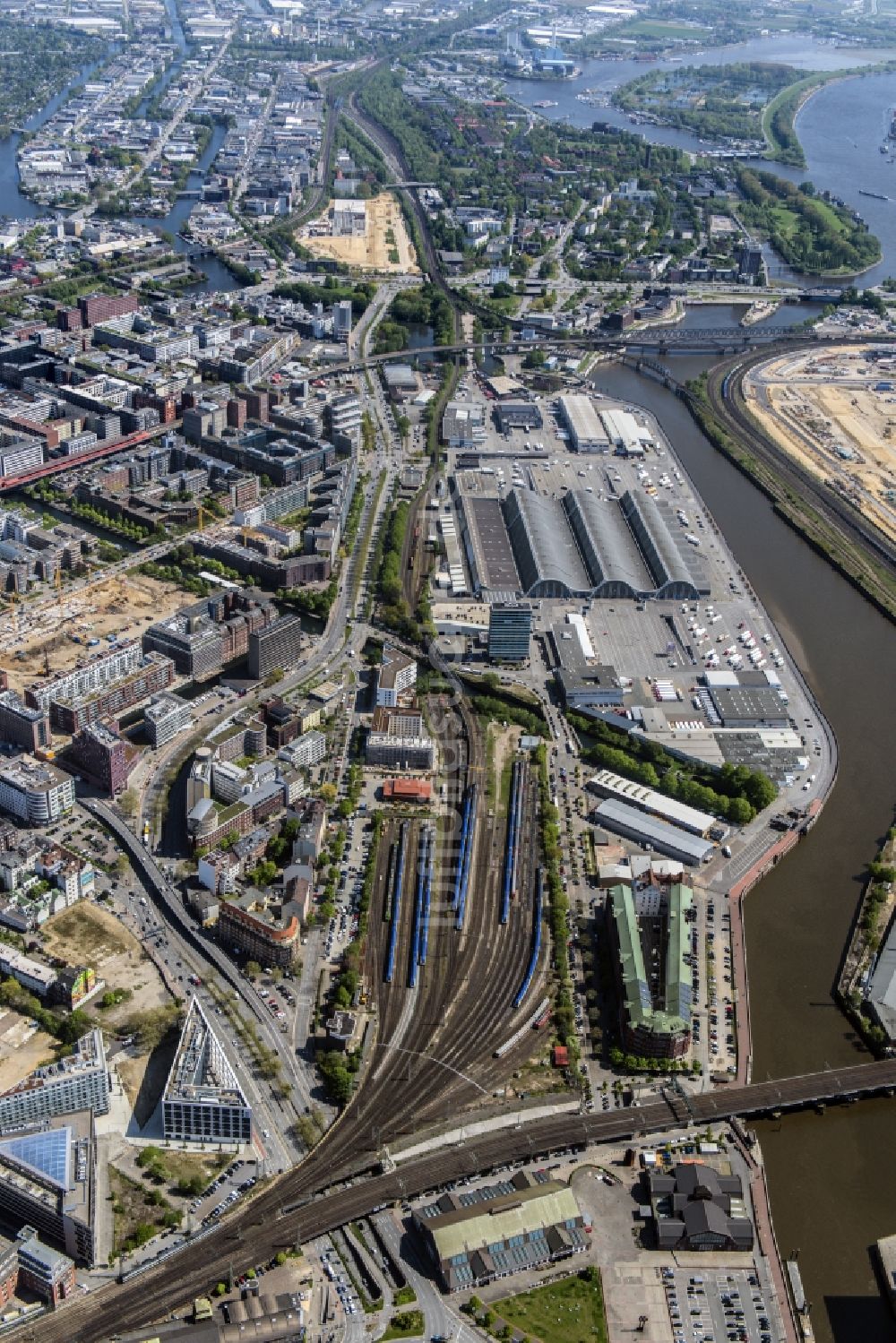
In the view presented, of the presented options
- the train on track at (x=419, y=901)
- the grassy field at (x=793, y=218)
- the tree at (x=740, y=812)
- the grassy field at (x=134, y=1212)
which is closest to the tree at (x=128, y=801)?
the train on track at (x=419, y=901)

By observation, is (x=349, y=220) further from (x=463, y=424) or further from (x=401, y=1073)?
(x=401, y=1073)

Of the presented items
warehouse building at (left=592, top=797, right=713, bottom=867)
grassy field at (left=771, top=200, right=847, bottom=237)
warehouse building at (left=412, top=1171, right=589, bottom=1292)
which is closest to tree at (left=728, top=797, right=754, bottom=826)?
warehouse building at (left=592, top=797, right=713, bottom=867)

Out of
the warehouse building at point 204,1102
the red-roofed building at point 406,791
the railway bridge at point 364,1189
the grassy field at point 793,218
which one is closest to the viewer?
the railway bridge at point 364,1189

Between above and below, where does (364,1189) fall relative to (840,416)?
below

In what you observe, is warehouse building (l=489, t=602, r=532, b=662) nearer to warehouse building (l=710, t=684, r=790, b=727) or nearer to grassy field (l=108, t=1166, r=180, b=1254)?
warehouse building (l=710, t=684, r=790, b=727)

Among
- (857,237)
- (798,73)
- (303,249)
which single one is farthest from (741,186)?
(798,73)

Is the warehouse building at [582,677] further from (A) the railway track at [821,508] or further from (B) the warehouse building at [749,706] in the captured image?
(A) the railway track at [821,508]

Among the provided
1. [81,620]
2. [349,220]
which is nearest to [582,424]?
[81,620]
